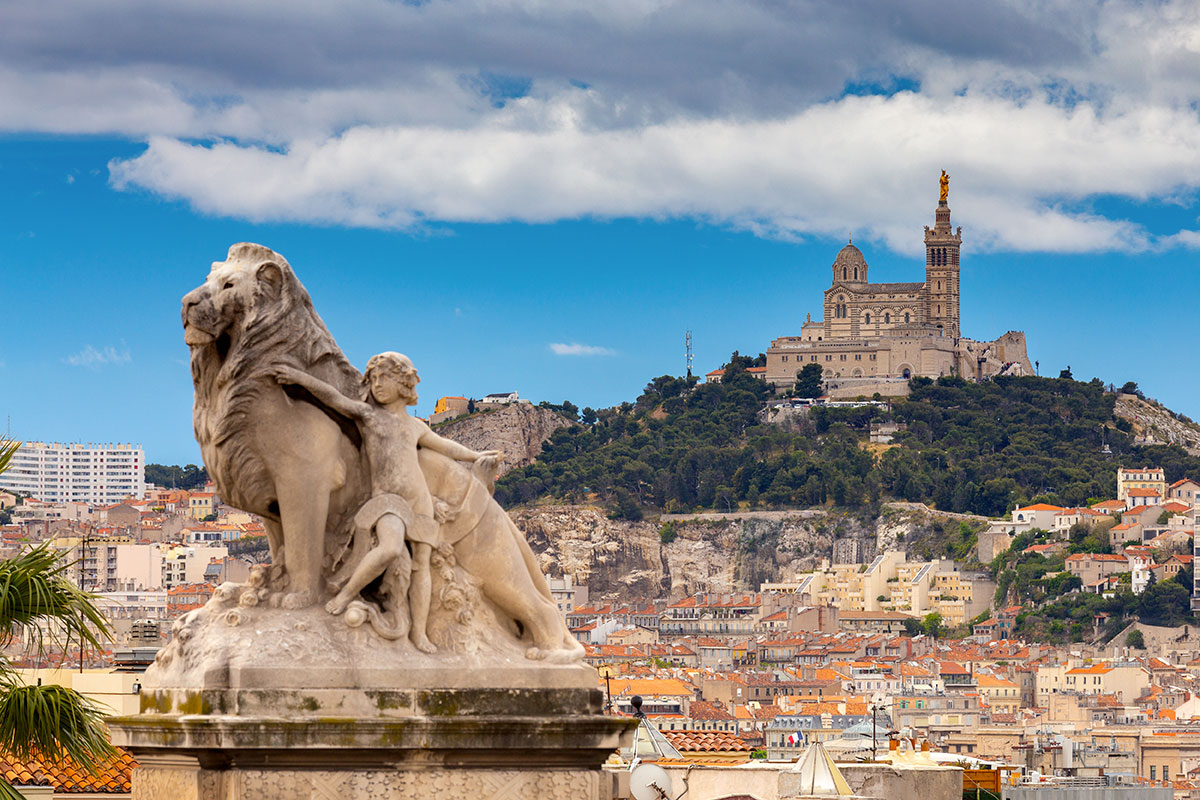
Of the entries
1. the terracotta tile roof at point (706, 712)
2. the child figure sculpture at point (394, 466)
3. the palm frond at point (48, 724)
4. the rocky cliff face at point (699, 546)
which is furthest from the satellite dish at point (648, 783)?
the rocky cliff face at point (699, 546)

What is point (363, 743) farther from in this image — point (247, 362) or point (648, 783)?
point (648, 783)

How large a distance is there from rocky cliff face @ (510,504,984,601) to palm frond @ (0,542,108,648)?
600 feet

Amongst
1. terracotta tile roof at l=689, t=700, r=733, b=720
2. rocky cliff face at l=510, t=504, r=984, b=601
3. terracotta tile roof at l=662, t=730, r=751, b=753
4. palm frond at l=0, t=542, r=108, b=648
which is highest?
rocky cliff face at l=510, t=504, r=984, b=601

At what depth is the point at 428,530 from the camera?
4848 mm

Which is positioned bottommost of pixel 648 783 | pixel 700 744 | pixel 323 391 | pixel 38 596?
pixel 648 783

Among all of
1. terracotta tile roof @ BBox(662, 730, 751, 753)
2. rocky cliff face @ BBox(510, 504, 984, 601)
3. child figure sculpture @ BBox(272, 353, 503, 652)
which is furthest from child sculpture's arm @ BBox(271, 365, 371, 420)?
rocky cliff face @ BBox(510, 504, 984, 601)

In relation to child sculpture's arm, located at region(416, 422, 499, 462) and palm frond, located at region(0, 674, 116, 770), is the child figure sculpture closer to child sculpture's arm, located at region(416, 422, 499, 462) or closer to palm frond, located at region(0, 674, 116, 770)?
child sculpture's arm, located at region(416, 422, 499, 462)

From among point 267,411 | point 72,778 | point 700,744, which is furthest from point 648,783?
point 700,744

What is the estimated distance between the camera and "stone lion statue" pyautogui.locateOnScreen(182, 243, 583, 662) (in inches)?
189

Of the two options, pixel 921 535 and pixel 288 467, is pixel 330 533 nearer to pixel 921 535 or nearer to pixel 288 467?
pixel 288 467

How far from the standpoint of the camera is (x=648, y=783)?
9.38m

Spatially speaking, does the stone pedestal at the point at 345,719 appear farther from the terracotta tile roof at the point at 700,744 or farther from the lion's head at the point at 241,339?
the terracotta tile roof at the point at 700,744

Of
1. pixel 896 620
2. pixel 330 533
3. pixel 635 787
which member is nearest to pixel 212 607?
pixel 330 533

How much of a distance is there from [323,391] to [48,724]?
60.2 inches
